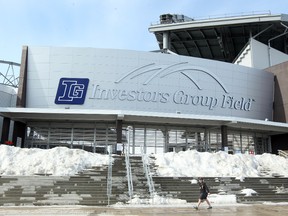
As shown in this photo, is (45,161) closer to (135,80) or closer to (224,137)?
(135,80)

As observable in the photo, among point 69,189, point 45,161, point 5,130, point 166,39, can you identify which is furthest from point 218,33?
point 69,189

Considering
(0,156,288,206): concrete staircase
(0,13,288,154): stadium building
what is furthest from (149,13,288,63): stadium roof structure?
(0,156,288,206): concrete staircase

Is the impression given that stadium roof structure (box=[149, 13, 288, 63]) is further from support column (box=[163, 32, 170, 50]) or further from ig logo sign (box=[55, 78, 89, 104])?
ig logo sign (box=[55, 78, 89, 104])

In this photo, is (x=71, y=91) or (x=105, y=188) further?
(x=71, y=91)

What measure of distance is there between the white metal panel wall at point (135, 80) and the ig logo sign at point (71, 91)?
307mm

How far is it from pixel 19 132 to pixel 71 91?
5.97 m

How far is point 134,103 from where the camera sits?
3216cm

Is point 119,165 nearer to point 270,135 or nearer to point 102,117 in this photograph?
point 102,117

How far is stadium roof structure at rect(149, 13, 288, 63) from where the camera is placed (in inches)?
1854

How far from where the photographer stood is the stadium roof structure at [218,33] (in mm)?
47094

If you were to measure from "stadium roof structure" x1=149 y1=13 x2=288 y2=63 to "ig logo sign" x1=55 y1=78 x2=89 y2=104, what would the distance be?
21.8 m

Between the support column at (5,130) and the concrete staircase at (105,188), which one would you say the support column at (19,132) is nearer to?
the support column at (5,130)

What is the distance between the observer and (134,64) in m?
32.8

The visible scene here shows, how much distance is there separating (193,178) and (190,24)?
3405 cm
